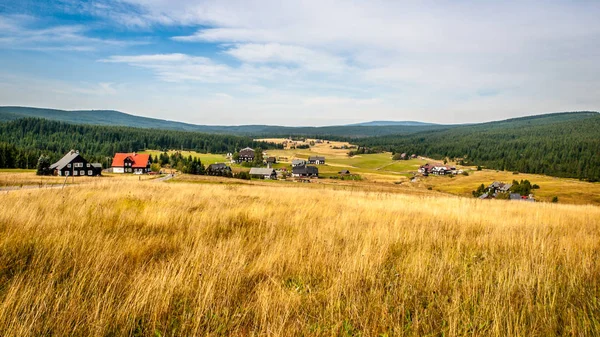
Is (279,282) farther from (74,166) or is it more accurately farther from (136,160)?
(136,160)

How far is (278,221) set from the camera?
21.8ft

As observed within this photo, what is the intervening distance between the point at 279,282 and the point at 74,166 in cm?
7939

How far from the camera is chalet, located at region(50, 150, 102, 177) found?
64.2 metres

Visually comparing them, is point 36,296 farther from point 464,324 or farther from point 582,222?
point 582,222

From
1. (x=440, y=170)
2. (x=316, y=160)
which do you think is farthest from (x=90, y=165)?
(x=440, y=170)

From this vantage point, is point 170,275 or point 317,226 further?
point 317,226

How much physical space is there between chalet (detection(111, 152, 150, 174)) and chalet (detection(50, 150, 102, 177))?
13.0 metres

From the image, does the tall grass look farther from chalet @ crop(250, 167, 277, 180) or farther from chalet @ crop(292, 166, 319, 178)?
chalet @ crop(292, 166, 319, 178)

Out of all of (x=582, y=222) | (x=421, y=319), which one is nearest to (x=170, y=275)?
(x=421, y=319)

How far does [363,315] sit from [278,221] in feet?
13.2

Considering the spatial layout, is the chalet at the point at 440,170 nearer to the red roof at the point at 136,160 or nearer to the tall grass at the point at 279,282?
the red roof at the point at 136,160

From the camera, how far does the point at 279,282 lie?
3.44 m

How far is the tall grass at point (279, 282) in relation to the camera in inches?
102

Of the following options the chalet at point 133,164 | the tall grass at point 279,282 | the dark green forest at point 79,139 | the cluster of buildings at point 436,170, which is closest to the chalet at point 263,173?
the chalet at point 133,164
